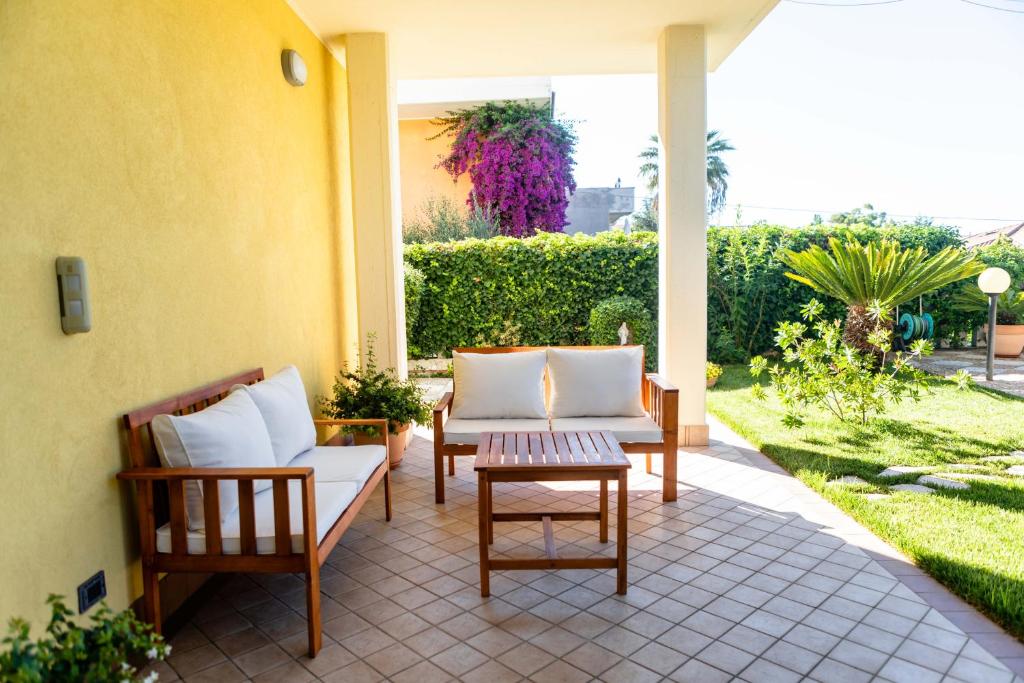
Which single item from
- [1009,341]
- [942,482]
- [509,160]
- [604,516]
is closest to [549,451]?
[604,516]

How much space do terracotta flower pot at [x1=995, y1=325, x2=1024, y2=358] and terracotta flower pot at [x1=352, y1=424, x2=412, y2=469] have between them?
9165 millimetres

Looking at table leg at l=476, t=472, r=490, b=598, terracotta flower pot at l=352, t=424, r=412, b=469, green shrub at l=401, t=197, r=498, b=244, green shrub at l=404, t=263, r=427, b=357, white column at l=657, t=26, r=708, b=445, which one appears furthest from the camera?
green shrub at l=401, t=197, r=498, b=244

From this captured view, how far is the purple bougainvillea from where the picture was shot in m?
11.5

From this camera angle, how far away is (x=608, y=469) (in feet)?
9.78

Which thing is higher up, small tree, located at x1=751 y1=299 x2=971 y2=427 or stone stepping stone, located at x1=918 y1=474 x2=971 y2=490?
small tree, located at x1=751 y1=299 x2=971 y2=427

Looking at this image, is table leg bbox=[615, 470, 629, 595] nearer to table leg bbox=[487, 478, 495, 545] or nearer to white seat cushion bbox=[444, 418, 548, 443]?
table leg bbox=[487, 478, 495, 545]

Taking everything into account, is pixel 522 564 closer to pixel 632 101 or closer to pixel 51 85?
pixel 51 85

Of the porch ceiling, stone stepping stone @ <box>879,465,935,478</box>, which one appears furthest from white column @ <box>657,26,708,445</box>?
stone stepping stone @ <box>879,465,935,478</box>

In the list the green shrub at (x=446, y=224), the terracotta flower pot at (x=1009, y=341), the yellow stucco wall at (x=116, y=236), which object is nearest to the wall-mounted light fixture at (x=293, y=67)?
the yellow stucco wall at (x=116, y=236)

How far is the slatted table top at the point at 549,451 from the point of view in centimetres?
299

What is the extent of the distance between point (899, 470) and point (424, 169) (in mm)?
9373

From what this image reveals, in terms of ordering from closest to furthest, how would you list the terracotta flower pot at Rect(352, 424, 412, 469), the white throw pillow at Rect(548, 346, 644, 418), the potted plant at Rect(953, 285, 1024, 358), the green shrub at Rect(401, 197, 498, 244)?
the white throw pillow at Rect(548, 346, 644, 418) < the terracotta flower pot at Rect(352, 424, 412, 469) < the potted plant at Rect(953, 285, 1024, 358) < the green shrub at Rect(401, 197, 498, 244)

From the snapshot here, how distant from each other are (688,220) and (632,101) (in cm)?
2115

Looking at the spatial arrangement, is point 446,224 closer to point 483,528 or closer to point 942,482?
point 942,482
